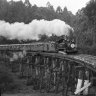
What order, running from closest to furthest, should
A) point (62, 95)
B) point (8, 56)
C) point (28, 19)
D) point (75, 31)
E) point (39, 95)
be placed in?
1. point (62, 95)
2. point (39, 95)
3. point (8, 56)
4. point (75, 31)
5. point (28, 19)

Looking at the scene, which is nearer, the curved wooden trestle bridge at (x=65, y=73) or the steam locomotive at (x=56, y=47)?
the curved wooden trestle bridge at (x=65, y=73)

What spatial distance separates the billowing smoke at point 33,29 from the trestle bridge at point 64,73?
283 centimetres

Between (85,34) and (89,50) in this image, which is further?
(85,34)

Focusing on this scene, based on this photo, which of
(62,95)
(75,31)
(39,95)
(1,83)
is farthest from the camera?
(75,31)

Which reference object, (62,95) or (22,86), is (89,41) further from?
(62,95)

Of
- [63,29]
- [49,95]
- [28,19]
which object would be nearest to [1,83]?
[49,95]

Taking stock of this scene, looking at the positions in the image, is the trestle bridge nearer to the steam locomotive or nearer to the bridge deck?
the bridge deck

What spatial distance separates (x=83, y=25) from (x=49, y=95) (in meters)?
20.0

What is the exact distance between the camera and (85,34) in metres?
38.8

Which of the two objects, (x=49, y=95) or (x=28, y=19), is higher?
(x=28, y=19)

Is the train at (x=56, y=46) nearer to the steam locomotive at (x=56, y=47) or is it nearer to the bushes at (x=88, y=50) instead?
the steam locomotive at (x=56, y=47)

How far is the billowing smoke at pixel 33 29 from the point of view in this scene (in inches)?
1164

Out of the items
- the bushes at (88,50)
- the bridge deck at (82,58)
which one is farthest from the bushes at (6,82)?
the bushes at (88,50)

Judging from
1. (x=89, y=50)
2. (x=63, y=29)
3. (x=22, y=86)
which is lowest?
(x=22, y=86)
